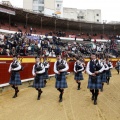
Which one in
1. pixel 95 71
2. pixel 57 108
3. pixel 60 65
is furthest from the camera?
pixel 60 65

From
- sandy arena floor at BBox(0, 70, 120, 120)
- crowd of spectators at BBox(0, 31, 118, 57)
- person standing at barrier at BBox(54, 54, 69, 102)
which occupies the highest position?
crowd of spectators at BBox(0, 31, 118, 57)

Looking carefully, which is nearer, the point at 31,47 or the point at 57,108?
the point at 57,108

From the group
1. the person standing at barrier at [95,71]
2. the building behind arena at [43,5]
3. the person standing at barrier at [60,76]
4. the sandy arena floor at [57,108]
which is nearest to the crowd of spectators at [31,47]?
the sandy arena floor at [57,108]

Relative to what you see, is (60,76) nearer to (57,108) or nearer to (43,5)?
(57,108)

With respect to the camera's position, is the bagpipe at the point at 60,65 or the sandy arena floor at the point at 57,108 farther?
the bagpipe at the point at 60,65

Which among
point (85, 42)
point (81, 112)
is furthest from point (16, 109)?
point (85, 42)

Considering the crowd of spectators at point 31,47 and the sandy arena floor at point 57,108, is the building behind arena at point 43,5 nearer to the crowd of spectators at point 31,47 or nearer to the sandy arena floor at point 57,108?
the crowd of spectators at point 31,47

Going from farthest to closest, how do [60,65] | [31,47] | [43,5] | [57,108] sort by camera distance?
1. [43,5]
2. [31,47]
3. [60,65]
4. [57,108]

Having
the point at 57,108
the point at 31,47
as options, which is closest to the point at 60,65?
the point at 57,108

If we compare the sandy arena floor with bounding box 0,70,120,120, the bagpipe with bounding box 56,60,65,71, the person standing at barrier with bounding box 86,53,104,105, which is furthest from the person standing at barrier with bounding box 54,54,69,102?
the person standing at barrier with bounding box 86,53,104,105

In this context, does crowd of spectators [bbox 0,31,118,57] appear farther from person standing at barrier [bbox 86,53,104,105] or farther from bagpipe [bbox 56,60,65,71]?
person standing at barrier [bbox 86,53,104,105]

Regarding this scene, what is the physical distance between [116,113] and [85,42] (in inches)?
1194

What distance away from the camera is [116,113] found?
8562 mm

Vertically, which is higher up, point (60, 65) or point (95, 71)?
point (60, 65)
